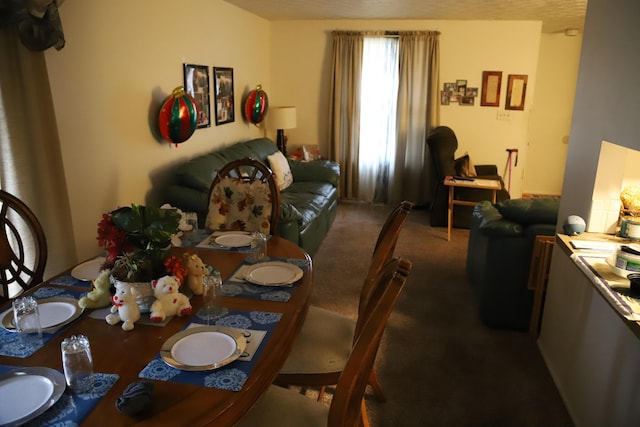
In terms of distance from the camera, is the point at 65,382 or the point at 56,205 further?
the point at 56,205

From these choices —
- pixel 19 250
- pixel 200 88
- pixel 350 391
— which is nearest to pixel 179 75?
pixel 200 88

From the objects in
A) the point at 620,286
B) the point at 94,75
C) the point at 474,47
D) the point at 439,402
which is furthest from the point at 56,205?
the point at 474,47

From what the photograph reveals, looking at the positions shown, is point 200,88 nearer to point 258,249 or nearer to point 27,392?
point 258,249

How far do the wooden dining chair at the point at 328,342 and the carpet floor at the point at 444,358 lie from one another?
1.65 feet

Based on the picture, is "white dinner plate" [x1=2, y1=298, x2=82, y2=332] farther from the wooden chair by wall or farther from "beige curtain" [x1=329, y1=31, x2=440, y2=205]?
"beige curtain" [x1=329, y1=31, x2=440, y2=205]

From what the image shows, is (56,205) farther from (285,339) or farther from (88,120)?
(285,339)

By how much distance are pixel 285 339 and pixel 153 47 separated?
9.06 feet

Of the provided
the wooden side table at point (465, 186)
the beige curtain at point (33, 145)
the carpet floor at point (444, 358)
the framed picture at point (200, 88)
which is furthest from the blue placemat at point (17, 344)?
the wooden side table at point (465, 186)

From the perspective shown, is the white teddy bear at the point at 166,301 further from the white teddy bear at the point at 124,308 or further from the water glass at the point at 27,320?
the water glass at the point at 27,320

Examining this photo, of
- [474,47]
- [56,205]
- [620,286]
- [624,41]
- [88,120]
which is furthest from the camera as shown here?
[474,47]

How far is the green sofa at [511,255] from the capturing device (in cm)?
271

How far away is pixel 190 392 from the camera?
3.69ft

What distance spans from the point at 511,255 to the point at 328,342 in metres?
1.47

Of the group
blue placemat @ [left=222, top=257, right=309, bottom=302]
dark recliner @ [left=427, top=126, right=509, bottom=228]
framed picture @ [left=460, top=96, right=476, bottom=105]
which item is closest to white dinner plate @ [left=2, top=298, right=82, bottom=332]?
blue placemat @ [left=222, top=257, right=309, bottom=302]
